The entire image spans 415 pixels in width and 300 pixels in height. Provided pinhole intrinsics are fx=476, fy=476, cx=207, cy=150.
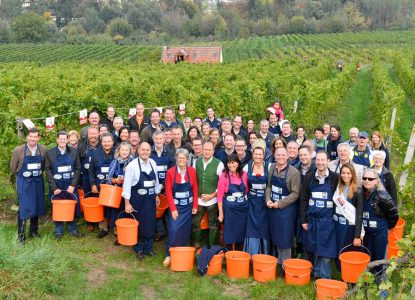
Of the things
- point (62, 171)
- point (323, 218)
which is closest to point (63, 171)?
point (62, 171)

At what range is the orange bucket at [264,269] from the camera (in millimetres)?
6184

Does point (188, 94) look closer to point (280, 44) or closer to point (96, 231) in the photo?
point (96, 231)

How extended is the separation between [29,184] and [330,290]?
4.51 m

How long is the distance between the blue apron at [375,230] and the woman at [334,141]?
3246 mm

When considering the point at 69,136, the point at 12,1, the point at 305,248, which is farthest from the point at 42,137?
the point at 12,1

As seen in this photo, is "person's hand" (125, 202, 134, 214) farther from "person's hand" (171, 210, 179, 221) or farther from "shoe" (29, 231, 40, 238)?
"shoe" (29, 231, 40, 238)

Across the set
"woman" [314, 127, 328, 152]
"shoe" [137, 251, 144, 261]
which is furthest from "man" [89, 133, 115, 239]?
"woman" [314, 127, 328, 152]

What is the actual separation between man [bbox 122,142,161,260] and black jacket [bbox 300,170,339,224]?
2133 mm

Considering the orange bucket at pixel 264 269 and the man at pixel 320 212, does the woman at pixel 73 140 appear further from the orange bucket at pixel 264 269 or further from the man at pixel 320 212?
the man at pixel 320 212

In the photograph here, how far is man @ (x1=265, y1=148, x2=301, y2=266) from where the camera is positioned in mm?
6211

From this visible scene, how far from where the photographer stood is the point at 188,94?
14.8 metres

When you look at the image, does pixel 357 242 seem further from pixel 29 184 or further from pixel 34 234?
pixel 34 234

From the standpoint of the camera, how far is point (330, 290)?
5426 mm

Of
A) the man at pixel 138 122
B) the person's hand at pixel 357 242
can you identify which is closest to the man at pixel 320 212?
the person's hand at pixel 357 242
